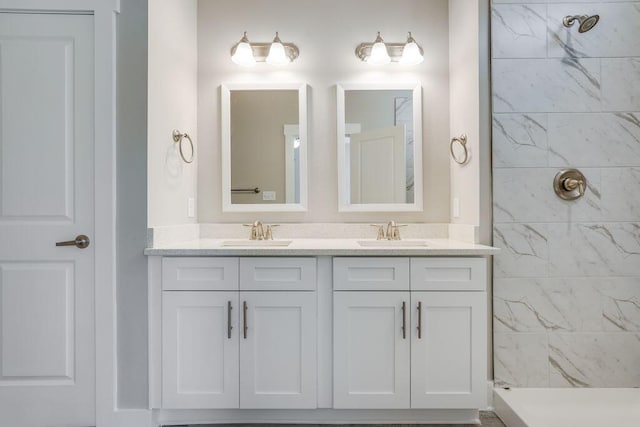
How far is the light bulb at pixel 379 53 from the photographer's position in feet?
7.28

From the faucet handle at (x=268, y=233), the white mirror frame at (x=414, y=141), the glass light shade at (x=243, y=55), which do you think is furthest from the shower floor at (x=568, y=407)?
the glass light shade at (x=243, y=55)

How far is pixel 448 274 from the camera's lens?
1751 mm

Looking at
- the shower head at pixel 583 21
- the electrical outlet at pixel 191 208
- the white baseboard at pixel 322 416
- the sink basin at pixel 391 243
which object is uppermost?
the shower head at pixel 583 21

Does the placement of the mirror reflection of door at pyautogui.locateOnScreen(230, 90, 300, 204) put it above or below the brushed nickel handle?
above

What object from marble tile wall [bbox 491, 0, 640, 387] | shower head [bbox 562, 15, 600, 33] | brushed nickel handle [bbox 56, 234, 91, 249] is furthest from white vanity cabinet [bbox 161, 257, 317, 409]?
shower head [bbox 562, 15, 600, 33]

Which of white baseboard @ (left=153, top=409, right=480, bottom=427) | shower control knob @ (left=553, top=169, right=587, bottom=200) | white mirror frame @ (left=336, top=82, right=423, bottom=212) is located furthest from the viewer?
white mirror frame @ (left=336, top=82, right=423, bottom=212)

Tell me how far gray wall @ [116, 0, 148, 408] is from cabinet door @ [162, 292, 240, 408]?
119 mm

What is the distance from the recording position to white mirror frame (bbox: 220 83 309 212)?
7.59ft

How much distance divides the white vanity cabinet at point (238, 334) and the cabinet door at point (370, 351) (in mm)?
131

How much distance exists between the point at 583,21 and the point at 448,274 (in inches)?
58.6

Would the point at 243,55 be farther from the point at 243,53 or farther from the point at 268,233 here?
the point at 268,233

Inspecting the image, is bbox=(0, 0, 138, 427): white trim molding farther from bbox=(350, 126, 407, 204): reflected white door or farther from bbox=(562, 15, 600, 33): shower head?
bbox=(562, 15, 600, 33): shower head

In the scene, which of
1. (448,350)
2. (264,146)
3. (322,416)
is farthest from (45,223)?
(448,350)

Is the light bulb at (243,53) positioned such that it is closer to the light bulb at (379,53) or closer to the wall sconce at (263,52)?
the wall sconce at (263,52)
